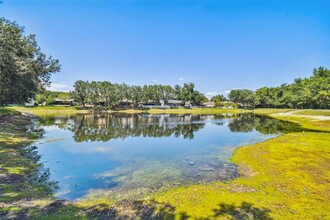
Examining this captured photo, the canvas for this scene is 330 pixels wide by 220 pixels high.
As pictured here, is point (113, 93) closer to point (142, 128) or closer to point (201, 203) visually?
point (142, 128)

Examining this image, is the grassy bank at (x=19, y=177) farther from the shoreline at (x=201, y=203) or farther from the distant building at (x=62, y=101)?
the distant building at (x=62, y=101)

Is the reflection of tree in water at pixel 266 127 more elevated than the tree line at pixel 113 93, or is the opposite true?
the tree line at pixel 113 93

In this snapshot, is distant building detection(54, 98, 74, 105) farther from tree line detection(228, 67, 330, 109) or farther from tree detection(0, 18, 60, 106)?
tree line detection(228, 67, 330, 109)

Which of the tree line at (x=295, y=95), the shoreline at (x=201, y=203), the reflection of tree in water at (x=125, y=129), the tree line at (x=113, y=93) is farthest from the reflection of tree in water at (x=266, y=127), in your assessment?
the tree line at (x=113, y=93)

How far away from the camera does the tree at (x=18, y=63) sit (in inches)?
874

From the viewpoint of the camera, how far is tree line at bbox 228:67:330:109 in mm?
90625

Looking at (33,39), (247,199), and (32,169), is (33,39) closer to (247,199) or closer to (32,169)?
(32,169)

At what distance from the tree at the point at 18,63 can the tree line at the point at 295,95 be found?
95.5 meters

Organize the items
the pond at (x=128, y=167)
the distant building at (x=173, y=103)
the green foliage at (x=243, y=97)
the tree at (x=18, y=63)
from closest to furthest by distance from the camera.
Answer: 1. the pond at (x=128, y=167)
2. the tree at (x=18, y=63)
3. the green foliage at (x=243, y=97)
4. the distant building at (x=173, y=103)

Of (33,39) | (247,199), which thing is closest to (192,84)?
(33,39)

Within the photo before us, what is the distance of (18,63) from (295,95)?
118 meters

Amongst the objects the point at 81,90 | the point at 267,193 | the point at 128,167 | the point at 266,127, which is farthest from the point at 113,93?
the point at 267,193

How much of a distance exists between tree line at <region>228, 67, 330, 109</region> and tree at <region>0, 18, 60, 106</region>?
9547 cm

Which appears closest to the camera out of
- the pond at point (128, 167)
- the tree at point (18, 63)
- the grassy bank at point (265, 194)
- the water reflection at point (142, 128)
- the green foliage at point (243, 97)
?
the grassy bank at point (265, 194)
